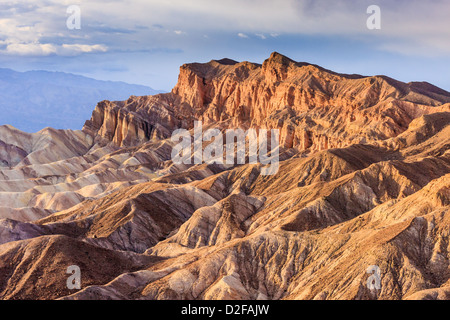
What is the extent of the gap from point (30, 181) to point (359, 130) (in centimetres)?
7222

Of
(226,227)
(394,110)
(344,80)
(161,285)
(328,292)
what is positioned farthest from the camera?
(344,80)

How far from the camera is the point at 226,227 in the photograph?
71438 millimetres

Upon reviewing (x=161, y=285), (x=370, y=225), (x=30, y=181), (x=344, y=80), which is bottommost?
(x=30, y=181)

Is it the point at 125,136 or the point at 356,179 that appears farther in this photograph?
the point at 125,136

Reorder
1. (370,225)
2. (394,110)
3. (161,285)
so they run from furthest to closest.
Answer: (394,110) → (370,225) → (161,285)

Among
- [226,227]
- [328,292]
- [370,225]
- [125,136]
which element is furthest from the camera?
[125,136]

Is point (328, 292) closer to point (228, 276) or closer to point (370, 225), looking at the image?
point (228, 276)

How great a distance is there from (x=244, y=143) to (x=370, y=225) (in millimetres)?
84867

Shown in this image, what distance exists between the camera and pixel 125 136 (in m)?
170

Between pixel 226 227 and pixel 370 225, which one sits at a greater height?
pixel 370 225
